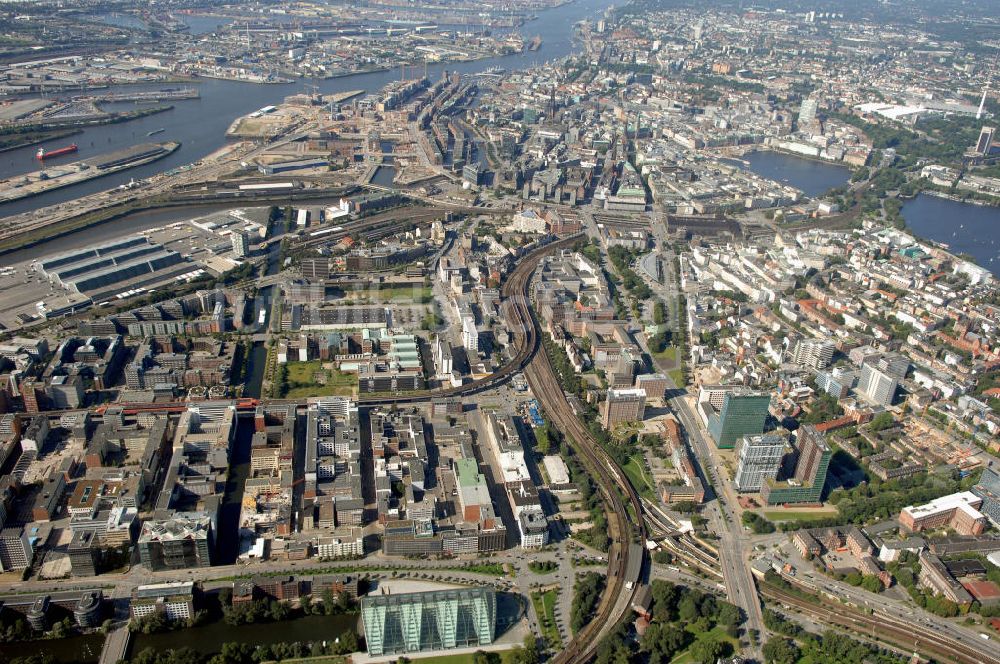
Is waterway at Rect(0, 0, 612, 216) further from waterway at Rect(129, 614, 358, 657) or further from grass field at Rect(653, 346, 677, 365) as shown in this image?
grass field at Rect(653, 346, 677, 365)

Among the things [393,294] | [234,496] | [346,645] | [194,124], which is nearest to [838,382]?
[393,294]

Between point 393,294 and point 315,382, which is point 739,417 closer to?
point 315,382

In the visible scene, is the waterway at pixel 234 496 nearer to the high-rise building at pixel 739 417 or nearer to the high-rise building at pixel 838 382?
the high-rise building at pixel 739 417

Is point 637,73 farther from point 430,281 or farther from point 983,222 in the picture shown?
point 430,281

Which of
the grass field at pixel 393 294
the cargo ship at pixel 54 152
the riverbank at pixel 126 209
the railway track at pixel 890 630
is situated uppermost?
the cargo ship at pixel 54 152

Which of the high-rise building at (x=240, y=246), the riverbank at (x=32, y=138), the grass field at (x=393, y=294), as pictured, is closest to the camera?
the grass field at (x=393, y=294)

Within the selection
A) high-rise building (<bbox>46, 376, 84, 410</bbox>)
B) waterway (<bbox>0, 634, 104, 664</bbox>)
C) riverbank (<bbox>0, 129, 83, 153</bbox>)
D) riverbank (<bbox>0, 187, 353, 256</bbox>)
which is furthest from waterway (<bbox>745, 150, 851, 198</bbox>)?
waterway (<bbox>0, 634, 104, 664</bbox>)

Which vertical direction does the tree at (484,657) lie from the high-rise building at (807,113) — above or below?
below

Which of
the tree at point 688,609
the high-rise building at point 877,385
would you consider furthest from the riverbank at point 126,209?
the tree at point 688,609
